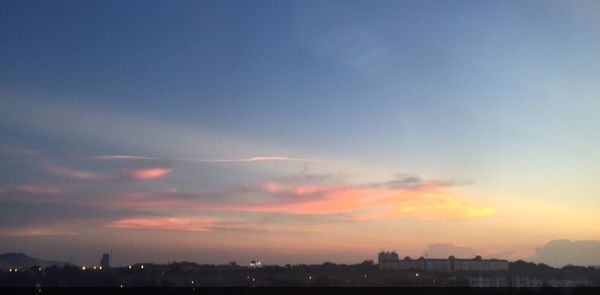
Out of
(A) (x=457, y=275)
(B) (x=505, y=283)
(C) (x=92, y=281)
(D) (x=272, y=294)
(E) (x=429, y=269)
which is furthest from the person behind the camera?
(E) (x=429, y=269)

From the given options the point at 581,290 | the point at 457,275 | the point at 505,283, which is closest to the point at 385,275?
the point at 457,275

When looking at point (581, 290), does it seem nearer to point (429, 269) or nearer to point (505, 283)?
point (505, 283)

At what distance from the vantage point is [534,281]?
382 ft

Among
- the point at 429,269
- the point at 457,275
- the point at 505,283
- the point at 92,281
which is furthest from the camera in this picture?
the point at 429,269

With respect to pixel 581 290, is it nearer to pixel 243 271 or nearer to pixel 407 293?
pixel 407 293

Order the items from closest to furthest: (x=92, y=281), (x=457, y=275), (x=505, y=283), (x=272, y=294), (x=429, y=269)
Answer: (x=272, y=294) → (x=92, y=281) → (x=505, y=283) → (x=457, y=275) → (x=429, y=269)

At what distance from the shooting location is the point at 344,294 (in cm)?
7219

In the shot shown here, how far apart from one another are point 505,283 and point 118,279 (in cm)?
7045

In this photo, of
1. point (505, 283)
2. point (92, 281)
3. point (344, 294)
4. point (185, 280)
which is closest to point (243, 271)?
point (185, 280)

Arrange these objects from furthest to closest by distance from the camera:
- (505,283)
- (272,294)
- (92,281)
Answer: (505,283), (92,281), (272,294)

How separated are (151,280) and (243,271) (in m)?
37.7

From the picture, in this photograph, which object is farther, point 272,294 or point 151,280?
point 151,280

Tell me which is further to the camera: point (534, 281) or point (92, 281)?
point (534, 281)

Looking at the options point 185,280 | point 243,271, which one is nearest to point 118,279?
point 185,280
